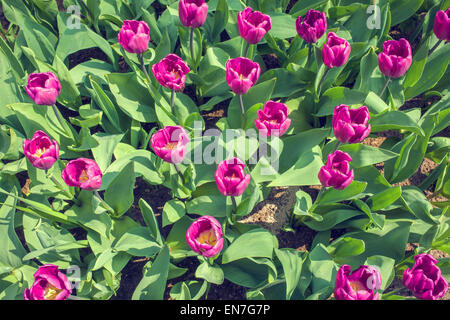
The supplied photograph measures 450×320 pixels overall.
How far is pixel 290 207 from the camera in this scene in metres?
2.18

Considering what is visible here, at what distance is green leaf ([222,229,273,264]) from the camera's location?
5.93 ft

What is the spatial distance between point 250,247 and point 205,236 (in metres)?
0.26

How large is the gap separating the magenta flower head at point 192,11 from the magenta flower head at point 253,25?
0.58 feet

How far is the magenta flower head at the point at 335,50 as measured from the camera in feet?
6.01

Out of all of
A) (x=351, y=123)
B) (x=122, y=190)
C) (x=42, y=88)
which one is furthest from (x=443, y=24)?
(x=42, y=88)

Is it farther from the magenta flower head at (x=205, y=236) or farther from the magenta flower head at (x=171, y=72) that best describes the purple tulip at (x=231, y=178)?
the magenta flower head at (x=171, y=72)

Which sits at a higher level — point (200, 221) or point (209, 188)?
point (200, 221)

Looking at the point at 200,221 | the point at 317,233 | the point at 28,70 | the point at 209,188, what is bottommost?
the point at 317,233

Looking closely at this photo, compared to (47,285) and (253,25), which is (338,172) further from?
(47,285)

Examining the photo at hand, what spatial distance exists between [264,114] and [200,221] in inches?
20.5

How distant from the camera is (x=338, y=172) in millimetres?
1582

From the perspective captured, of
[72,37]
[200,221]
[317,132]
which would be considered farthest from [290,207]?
[72,37]

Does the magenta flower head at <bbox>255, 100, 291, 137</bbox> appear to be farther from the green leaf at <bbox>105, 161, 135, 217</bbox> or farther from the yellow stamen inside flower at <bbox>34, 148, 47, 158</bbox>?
the yellow stamen inside flower at <bbox>34, 148, 47, 158</bbox>

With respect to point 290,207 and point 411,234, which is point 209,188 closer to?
point 290,207
